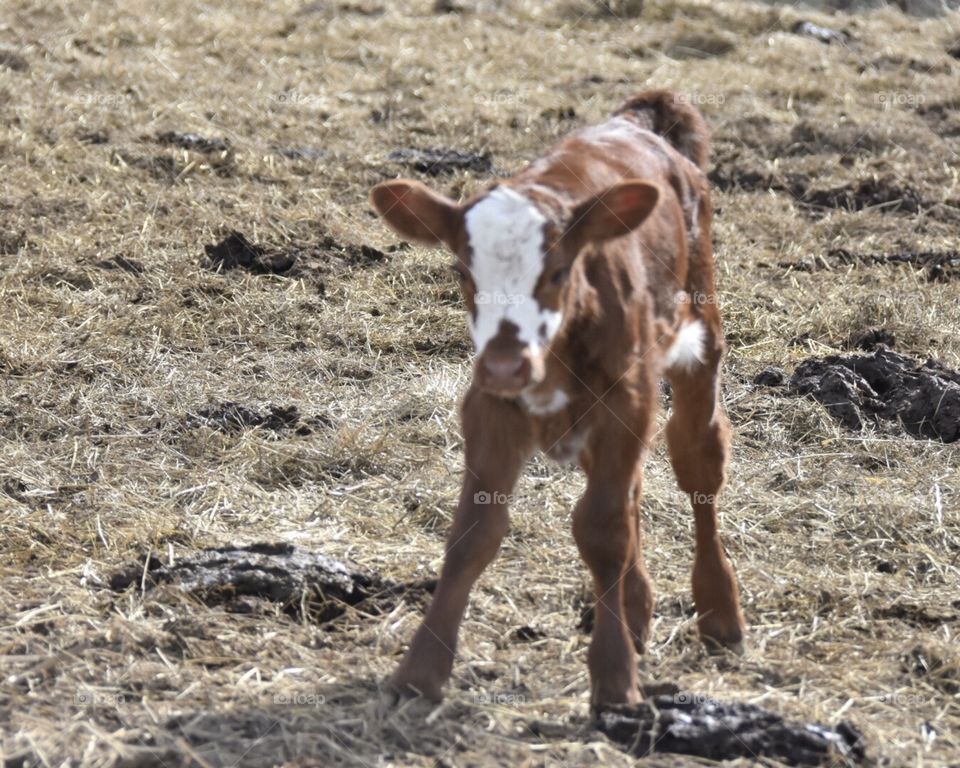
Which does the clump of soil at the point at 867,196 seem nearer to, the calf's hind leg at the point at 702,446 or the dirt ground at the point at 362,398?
the dirt ground at the point at 362,398

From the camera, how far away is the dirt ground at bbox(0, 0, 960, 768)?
4445 millimetres

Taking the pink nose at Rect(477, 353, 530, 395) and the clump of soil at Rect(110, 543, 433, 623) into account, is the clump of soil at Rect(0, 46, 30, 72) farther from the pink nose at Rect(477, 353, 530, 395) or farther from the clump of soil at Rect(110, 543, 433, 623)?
the pink nose at Rect(477, 353, 530, 395)

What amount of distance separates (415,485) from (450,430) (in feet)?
1.87

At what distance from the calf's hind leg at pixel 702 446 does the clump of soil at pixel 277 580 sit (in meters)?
0.97

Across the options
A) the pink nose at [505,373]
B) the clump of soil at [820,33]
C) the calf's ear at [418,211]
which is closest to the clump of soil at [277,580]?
the calf's ear at [418,211]

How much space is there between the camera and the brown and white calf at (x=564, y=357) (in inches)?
161

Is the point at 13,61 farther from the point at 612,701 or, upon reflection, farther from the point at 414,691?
the point at 612,701

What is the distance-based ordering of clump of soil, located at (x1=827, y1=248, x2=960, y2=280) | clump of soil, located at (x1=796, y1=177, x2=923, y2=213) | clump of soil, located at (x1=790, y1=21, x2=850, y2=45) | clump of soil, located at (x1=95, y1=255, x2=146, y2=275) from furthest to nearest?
clump of soil, located at (x1=790, y1=21, x2=850, y2=45) → clump of soil, located at (x1=796, y1=177, x2=923, y2=213) → clump of soil, located at (x1=827, y1=248, x2=960, y2=280) → clump of soil, located at (x1=95, y1=255, x2=146, y2=275)

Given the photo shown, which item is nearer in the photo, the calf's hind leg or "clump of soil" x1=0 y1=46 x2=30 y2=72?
the calf's hind leg

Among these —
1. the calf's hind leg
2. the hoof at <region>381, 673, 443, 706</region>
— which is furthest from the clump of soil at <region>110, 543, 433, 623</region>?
the calf's hind leg

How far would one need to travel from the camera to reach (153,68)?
1230cm

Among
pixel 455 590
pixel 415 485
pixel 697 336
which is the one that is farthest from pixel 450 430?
pixel 455 590

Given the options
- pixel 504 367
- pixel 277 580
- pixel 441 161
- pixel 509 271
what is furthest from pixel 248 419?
pixel 441 161

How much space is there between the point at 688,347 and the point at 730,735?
5.08ft
